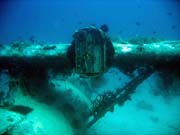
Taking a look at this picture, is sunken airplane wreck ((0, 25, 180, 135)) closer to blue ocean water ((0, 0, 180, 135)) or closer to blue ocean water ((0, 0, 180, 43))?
blue ocean water ((0, 0, 180, 135))

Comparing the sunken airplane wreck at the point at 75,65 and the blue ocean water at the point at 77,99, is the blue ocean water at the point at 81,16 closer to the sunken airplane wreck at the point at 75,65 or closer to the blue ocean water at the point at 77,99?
the blue ocean water at the point at 77,99

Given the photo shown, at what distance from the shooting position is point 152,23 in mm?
90938

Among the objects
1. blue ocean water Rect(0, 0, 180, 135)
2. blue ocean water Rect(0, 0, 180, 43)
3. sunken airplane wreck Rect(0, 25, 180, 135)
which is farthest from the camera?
blue ocean water Rect(0, 0, 180, 43)

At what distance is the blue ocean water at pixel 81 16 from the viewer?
87688mm

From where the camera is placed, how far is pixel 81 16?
93.9m

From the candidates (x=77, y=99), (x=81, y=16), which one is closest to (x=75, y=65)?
(x=77, y=99)

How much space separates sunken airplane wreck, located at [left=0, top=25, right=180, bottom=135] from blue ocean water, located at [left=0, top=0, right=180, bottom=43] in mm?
79719

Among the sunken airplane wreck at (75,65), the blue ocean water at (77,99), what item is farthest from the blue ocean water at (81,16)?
the sunken airplane wreck at (75,65)

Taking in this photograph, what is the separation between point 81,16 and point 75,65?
90.7 metres

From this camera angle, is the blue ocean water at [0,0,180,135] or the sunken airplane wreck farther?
the blue ocean water at [0,0,180,135]

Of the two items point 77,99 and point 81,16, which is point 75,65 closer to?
point 77,99

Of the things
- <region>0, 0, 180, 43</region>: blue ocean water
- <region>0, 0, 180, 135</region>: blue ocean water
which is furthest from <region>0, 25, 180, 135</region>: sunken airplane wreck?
<region>0, 0, 180, 43</region>: blue ocean water

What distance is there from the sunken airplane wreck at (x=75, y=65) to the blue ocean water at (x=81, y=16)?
262 ft

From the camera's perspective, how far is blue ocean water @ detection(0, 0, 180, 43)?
8769 cm
